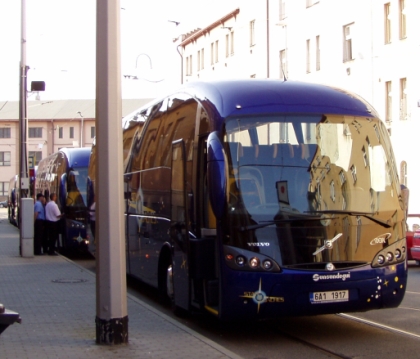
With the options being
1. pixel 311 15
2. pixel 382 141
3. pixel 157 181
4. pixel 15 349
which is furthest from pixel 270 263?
pixel 311 15

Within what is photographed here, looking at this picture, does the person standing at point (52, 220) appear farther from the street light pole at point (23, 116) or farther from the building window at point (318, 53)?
the building window at point (318, 53)

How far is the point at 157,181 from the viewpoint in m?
12.4

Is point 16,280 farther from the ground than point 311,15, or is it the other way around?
point 311,15

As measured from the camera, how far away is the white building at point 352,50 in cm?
3462

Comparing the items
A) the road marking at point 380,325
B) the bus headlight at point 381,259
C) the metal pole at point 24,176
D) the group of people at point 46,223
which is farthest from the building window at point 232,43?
the bus headlight at point 381,259

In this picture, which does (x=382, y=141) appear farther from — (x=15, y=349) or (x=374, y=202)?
(x=15, y=349)

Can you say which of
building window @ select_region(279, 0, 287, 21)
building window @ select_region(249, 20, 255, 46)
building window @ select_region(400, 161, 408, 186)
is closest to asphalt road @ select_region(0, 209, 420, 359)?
building window @ select_region(400, 161, 408, 186)

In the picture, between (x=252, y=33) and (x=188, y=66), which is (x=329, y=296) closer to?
(x=252, y=33)

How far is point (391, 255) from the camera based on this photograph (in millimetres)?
9594

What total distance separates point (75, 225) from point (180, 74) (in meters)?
47.2

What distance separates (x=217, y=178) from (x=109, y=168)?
1.28m

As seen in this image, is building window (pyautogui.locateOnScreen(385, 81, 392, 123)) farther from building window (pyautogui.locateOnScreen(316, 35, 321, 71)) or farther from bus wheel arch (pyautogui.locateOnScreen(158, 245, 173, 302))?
bus wheel arch (pyautogui.locateOnScreen(158, 245, 173, 302))

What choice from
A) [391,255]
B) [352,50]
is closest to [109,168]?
[391,255]

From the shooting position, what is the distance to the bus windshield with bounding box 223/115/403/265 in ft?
30.3
